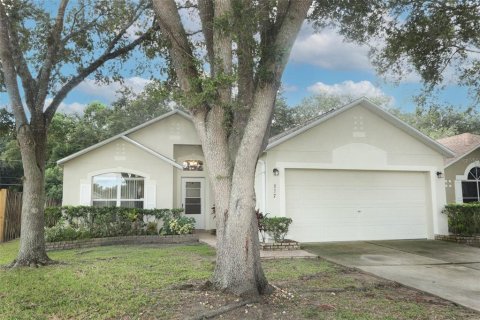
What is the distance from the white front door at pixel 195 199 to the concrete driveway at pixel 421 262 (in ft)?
24.4

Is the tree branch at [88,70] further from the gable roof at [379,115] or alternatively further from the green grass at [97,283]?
the gable roof at [379,115]

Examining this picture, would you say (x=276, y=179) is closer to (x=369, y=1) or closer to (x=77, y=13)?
(x=369, y=1)

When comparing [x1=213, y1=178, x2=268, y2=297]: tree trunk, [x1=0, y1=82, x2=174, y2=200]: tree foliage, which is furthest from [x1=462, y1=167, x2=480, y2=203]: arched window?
[x1=0, y1=82, x2=174, y2=200]: tree foliage

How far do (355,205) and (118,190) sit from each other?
941cm

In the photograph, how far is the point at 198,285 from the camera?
7020 mm

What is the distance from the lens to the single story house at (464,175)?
1736 centimetres

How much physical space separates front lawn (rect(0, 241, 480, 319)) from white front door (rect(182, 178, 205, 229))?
30.3 feet

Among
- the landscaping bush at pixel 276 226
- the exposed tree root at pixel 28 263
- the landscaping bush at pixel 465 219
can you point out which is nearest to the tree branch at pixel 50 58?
the exposed tree root at pixel 28 263

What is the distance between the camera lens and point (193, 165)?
19578 millimetres

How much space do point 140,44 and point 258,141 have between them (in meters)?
6.55

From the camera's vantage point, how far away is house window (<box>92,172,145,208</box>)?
16.7 m

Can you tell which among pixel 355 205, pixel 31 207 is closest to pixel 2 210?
pixel 31 207

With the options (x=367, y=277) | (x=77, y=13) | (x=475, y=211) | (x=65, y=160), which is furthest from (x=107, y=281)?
(x=475, y=211)

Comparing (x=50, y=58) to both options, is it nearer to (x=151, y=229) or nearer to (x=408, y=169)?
(x=151, y=229)
